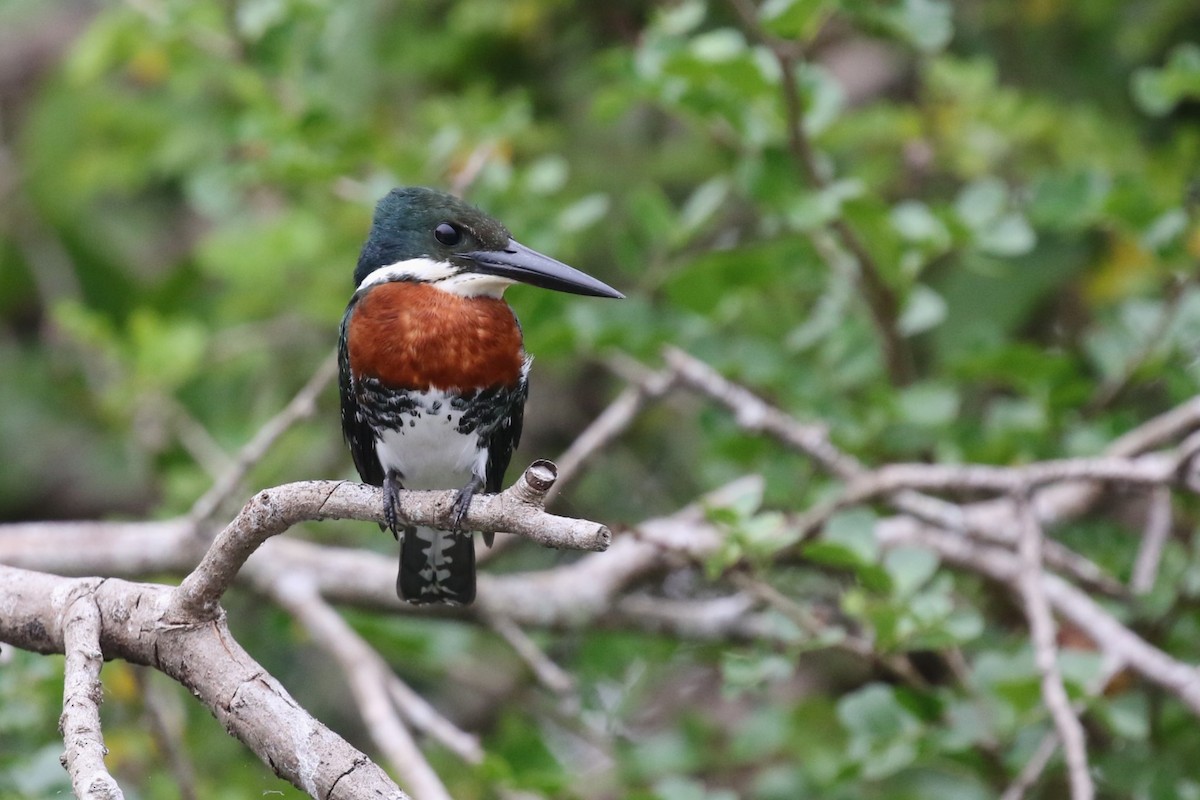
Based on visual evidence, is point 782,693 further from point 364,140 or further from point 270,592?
point 364,140

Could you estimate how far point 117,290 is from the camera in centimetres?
492

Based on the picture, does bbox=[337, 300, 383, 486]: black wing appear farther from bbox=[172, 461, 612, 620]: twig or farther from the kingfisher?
bbox=[172, 461, 612, 620]: twig

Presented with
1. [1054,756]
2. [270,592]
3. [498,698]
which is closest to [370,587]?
[270,592]

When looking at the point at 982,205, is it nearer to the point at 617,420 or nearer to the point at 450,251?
the point at 617,420

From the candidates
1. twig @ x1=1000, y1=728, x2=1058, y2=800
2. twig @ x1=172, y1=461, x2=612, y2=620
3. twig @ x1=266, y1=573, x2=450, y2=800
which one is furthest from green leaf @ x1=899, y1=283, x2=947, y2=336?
twig @ x1=172, y1=461, x2=612, y2=620

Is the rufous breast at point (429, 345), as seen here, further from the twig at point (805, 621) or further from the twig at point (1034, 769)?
the twig at point (1034, 769)

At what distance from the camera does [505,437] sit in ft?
8.36

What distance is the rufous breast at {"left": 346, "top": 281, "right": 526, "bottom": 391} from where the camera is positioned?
7.59 feet

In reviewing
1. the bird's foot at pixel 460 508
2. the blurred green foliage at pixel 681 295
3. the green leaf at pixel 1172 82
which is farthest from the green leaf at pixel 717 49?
the bird's foot at pixel 460 508

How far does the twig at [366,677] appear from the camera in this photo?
2.42 meters

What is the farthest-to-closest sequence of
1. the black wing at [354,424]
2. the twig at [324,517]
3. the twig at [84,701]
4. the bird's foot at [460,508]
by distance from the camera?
→ the black wing at [354,424], the bird's foot at [460,508], the twig at [324,517], the twig at [84,701]

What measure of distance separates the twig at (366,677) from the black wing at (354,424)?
1.19 feet

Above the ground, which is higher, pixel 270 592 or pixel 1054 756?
pixel 270 592

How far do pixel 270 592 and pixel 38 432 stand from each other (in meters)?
2.10
